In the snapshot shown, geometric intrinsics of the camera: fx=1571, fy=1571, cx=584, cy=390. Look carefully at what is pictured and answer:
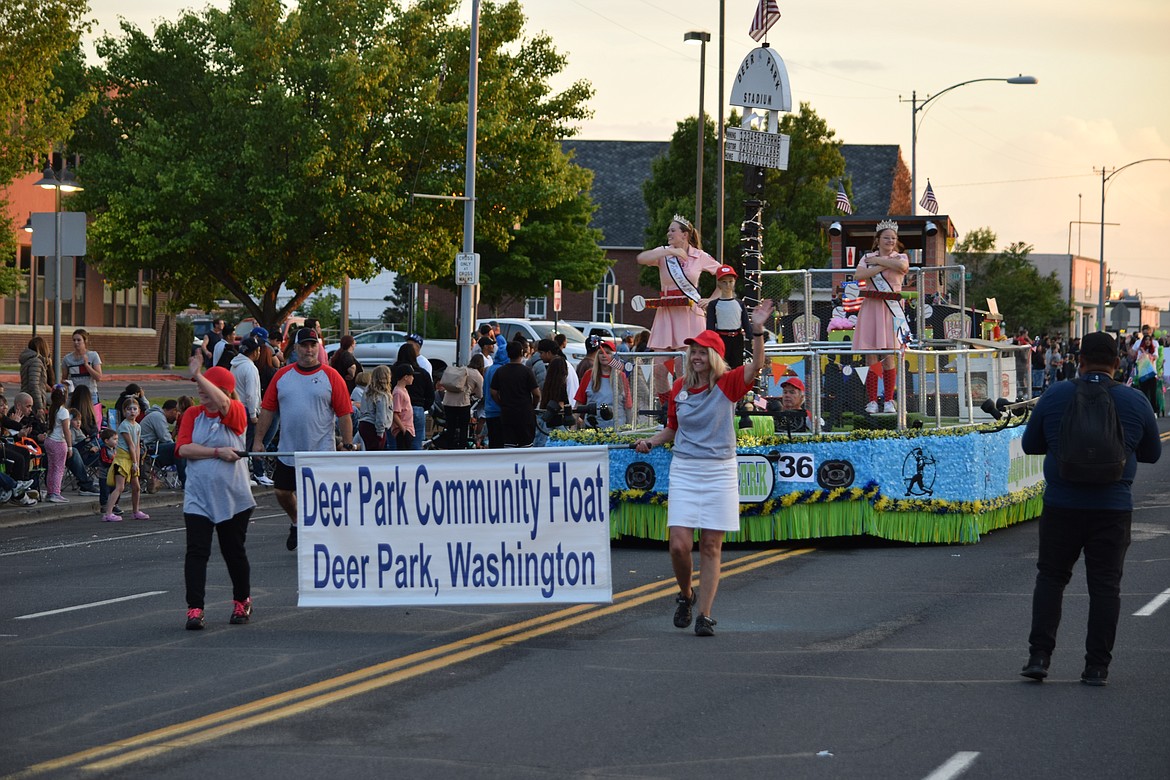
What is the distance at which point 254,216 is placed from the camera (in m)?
38.5

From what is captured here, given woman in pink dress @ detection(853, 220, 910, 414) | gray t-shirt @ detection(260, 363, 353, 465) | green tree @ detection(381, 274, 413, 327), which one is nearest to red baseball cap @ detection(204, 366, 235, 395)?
gray t-shirt @ detection(260, 363, 353, 465)

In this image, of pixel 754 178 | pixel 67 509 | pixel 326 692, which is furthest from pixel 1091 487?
pixel 67 509

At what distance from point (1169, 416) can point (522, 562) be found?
112 ft

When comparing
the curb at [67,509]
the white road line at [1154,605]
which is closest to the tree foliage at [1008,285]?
the curb at [67,509]

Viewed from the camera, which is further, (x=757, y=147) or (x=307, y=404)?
(x=757, y=147)

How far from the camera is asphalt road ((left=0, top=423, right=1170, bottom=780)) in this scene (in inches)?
271

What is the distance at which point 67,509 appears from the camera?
18.3 m

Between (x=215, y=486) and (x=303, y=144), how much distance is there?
2856 centimetres

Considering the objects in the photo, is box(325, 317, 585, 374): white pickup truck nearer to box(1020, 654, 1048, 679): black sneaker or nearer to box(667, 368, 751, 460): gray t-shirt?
box(667, 368, 751, 460): gray t-shirt

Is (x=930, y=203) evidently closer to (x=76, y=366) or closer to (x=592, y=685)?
(x=76, y=366)

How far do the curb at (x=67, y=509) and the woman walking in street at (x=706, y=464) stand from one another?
9.98m

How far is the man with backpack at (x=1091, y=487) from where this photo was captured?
27.6 ft

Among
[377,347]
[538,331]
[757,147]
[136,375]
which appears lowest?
[136,375]

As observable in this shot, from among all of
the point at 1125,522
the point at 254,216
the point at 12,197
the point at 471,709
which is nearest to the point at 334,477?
the point at 471,709
